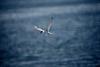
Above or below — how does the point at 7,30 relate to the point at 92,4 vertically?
below

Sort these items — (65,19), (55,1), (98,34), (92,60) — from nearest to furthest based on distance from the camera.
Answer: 1. (92,60)
2. (98,34)
3. (65,19)
4. (55,1)

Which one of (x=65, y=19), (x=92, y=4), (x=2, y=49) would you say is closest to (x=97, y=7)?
(x=92, y=4)

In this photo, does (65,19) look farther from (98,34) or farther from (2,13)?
(2,13)

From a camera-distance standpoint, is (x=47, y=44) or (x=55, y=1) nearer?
(x=47, y=44)

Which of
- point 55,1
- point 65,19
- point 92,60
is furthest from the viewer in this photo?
point 55,1

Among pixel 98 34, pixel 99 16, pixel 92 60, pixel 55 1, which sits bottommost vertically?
pixel 92 60

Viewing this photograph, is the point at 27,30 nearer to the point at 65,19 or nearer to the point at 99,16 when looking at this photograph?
the point at 65,19

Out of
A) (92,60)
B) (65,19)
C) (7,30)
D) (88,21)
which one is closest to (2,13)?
(7,30)
